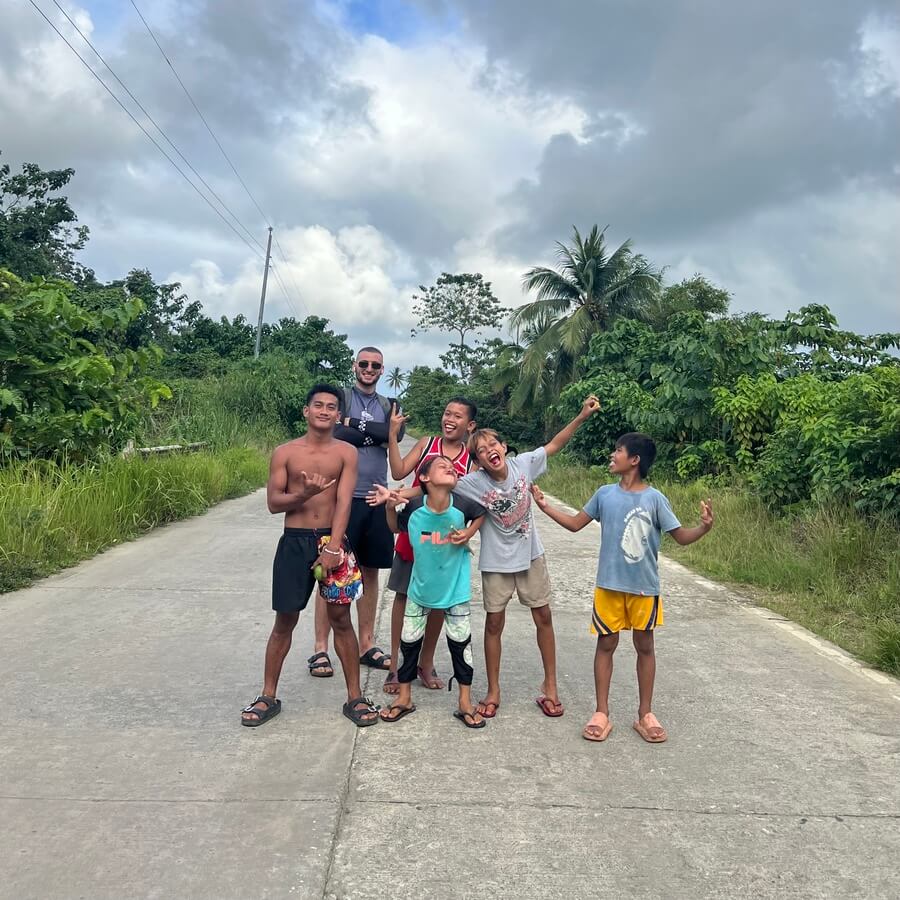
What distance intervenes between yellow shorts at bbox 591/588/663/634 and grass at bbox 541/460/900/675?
2134 millimetres

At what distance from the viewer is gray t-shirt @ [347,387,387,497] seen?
477 centimetres

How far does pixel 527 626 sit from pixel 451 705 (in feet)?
6.24

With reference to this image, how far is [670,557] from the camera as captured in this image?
31.2 ft

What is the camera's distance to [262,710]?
156 inches

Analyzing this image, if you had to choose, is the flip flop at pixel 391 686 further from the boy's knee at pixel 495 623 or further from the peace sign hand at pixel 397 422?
the peace sign hand at pixel 397 422

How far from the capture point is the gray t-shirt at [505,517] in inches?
162

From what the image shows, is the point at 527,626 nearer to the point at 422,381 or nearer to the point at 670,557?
the point at 670,557

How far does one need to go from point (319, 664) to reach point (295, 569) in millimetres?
1056

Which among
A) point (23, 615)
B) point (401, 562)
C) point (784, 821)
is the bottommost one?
point (23, 615)

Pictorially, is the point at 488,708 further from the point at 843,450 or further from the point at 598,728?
the point at 843,450

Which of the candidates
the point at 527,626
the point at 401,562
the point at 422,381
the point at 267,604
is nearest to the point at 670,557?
the point at 527,626

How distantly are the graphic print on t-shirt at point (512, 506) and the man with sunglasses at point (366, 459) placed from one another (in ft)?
2.85

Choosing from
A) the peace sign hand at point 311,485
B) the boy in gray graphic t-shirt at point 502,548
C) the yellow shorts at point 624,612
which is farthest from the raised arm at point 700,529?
the peace sign hand at point 311,485

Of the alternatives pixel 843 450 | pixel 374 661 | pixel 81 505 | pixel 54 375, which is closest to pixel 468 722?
pixel 374 661
